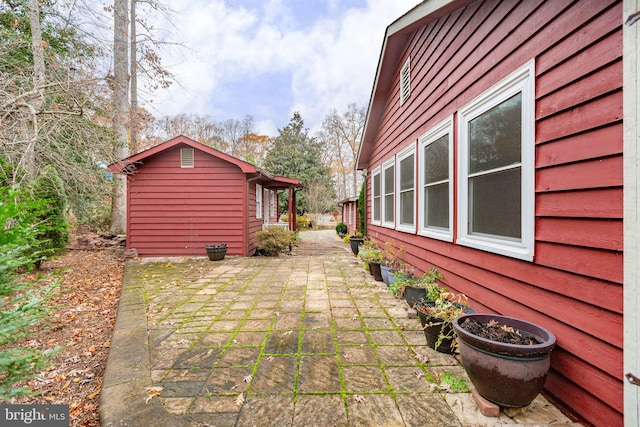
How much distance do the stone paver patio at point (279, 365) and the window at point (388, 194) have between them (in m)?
2.12

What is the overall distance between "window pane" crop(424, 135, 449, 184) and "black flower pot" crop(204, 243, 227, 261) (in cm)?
557

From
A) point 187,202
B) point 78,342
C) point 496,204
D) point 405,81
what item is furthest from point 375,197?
point 78,342

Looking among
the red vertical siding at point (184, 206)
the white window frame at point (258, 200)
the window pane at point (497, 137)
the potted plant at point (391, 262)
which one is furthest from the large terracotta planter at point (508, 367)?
the white window frame at point (258, 200)

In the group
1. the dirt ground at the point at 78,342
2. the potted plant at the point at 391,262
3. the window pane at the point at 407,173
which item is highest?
the window pane at the point at 407,173

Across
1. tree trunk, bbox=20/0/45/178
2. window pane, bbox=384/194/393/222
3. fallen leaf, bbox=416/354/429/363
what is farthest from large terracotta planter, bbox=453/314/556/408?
tree trunk, bbox=20/0/45/178

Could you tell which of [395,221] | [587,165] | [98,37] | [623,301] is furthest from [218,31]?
[623,301]

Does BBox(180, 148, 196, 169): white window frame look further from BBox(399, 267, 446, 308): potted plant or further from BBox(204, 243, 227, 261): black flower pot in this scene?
BBox(399, 267, 446, 308): potted plant

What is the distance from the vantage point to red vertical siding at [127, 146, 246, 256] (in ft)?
26.0

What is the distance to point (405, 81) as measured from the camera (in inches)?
199

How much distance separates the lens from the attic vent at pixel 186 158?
796 cm

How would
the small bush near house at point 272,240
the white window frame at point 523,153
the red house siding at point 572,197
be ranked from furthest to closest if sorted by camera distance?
the small bush near house at point 272,240, the white window frame at point 523,153, the red house siding at point 572,197

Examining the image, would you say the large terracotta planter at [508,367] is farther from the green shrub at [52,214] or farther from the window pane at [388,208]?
the green shrub at [52,214]

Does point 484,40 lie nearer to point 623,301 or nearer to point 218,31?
point 623,301

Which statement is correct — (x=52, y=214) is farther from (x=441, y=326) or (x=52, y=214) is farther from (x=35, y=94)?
(x=441, y=326)
